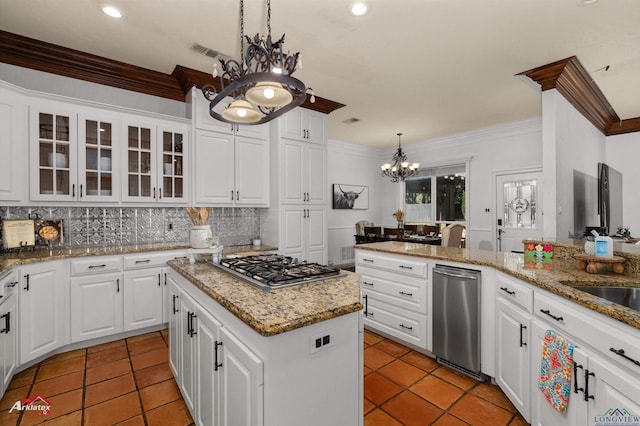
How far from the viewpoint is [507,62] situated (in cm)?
322

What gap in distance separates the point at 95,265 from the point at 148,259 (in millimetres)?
→ 437

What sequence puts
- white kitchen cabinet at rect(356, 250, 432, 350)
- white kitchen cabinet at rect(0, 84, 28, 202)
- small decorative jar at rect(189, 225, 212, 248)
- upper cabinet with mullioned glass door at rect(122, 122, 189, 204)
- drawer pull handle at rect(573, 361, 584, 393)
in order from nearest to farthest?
drawer pull handle at rect(573, 361, 584, 393) < small decorative jar at rect(189, 225, 212, 248) < white kitchen cabinet at rect(0, 84, 28, 202) < white kitchen cabinet at rect(356, 250, 432, 350) < upper cabinet with mullioned glass door at rect(122, 122, 189, 204)

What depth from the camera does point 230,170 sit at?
3.71m

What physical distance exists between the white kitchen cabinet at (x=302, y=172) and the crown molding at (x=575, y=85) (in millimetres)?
2619

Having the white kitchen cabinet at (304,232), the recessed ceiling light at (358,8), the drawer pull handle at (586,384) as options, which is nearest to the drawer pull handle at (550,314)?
the drawer pull handle at (586,384)

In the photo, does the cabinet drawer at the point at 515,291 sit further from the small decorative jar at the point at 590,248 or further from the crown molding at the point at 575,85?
the crown molding at the point at 575,85

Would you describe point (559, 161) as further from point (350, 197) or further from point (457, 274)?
point (350, 197)

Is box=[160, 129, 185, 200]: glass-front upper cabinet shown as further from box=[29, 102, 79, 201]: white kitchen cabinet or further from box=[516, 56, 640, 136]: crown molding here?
box=[516, 56, 640, 136]: crown molding

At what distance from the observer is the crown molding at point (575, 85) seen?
3.20m

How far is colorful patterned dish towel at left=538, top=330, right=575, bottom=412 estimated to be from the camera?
4.54 feet

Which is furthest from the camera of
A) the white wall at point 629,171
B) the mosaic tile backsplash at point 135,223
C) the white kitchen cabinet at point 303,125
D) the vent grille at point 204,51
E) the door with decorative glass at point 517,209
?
the door with decorative glass at point 517,209

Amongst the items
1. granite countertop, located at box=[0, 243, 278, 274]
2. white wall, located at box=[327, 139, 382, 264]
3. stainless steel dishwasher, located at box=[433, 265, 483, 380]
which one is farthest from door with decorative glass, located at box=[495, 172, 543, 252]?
granite countertop, located at box=[0, 243, 278, 274]

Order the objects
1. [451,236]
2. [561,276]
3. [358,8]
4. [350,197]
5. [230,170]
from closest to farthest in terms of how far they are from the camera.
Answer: [561,276] < [358,8] < [230,170] < [451,236] < [350,197]

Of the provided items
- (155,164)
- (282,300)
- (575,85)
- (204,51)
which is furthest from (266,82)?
(575,85)
